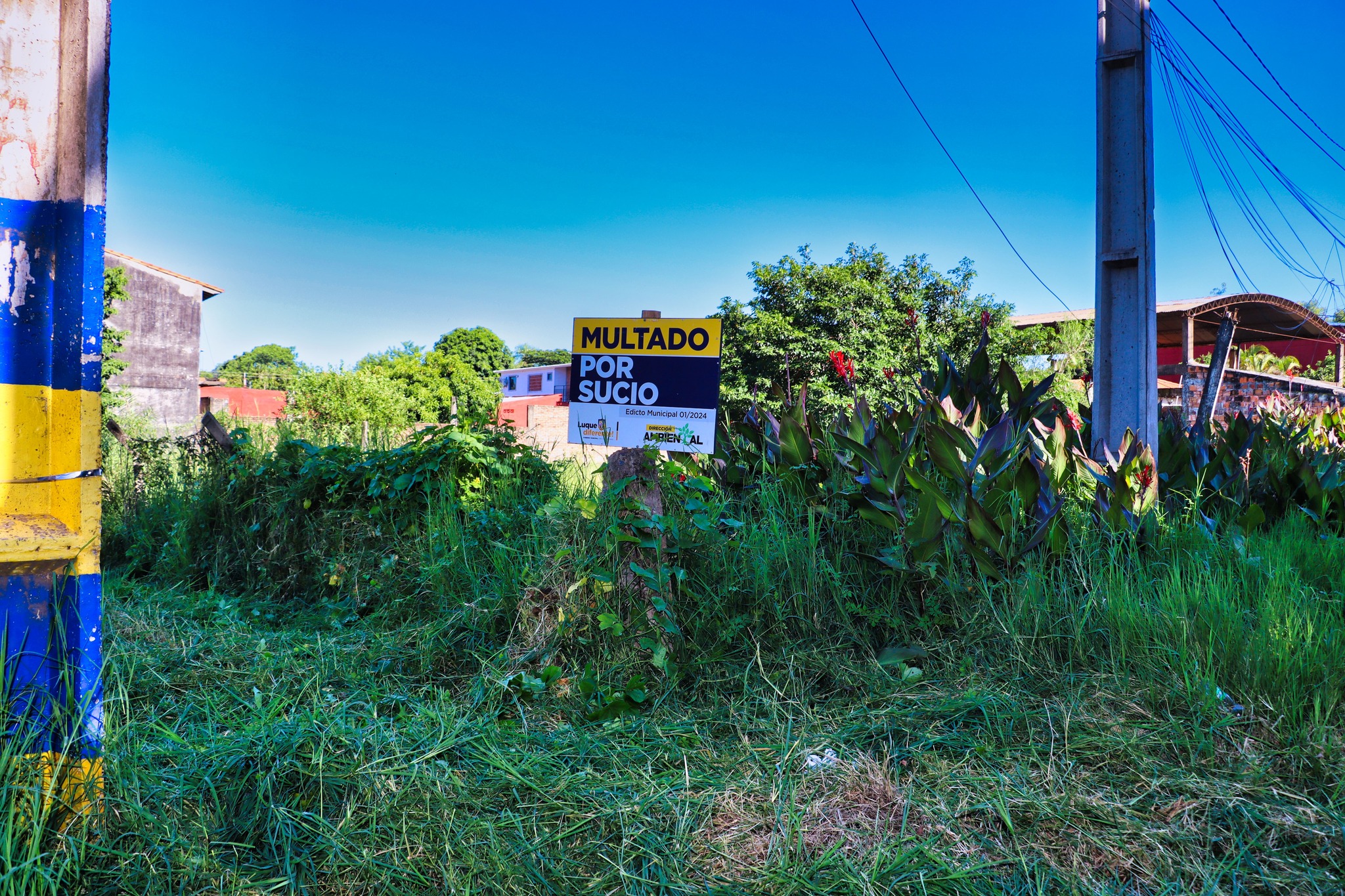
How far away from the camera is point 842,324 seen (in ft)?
51.2

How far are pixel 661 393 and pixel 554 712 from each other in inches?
59.8

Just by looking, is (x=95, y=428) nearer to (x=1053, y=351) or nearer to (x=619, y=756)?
(x=619, y=756)

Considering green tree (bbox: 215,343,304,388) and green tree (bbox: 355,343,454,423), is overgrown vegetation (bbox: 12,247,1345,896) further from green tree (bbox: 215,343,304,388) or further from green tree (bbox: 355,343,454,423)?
green tree (bbox: 215,343,304,388)

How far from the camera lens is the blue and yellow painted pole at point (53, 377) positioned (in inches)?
75.6

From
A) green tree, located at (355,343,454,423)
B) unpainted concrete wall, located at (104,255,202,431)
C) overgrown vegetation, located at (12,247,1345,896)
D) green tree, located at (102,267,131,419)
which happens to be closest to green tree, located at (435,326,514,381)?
green tree, located at (355,343,454,423)

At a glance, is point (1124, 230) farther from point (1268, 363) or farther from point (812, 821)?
point (1268, 363)

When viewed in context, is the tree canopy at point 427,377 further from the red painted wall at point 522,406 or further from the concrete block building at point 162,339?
the concrete block building at point 162,339

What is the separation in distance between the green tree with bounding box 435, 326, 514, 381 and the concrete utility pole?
3757 centimetres

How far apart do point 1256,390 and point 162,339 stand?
3190 centimetres

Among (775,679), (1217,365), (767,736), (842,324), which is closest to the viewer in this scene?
(767,736)

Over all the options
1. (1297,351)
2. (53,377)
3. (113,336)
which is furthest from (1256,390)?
(113,336)

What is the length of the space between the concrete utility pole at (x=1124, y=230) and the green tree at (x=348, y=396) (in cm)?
2005

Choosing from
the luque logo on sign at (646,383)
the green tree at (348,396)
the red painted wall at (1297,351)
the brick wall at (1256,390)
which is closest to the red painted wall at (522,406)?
the green tree at (348,396)

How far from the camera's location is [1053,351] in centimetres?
1755
